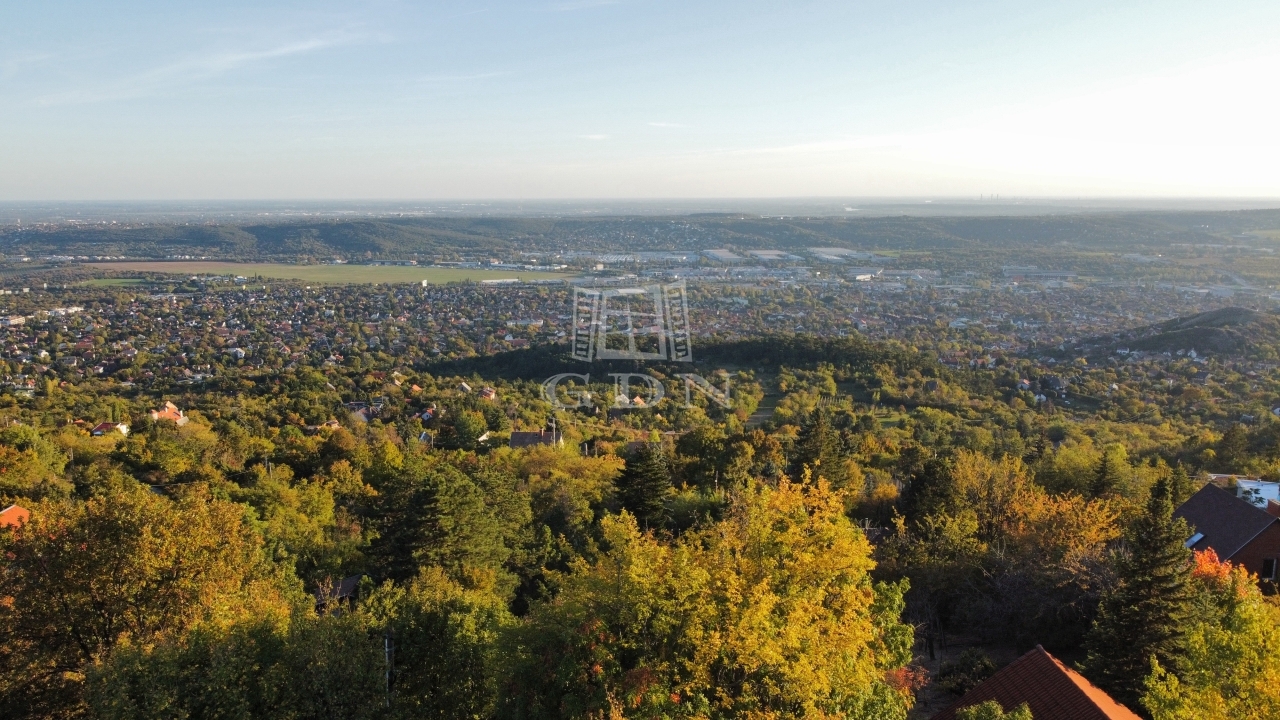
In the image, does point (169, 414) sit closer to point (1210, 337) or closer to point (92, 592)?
point (92, 592)

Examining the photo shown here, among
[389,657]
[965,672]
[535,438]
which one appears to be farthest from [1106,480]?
[535,438]

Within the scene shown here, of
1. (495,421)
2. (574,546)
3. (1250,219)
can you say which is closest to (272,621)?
(574,546)

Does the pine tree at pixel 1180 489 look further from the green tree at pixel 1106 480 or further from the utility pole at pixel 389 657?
the utility pole at pixel 389 657

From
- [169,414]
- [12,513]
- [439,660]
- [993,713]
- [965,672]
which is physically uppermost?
[993,713]

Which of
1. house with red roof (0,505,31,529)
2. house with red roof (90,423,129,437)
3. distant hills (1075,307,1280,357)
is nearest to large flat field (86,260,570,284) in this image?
distant hills (1075,307,1280,357)

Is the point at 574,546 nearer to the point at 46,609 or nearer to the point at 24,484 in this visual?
the point at 46,609

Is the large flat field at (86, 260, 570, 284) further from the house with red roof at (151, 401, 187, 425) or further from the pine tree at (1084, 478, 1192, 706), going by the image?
the pine tree at (1084, 478, 1192, 706)
